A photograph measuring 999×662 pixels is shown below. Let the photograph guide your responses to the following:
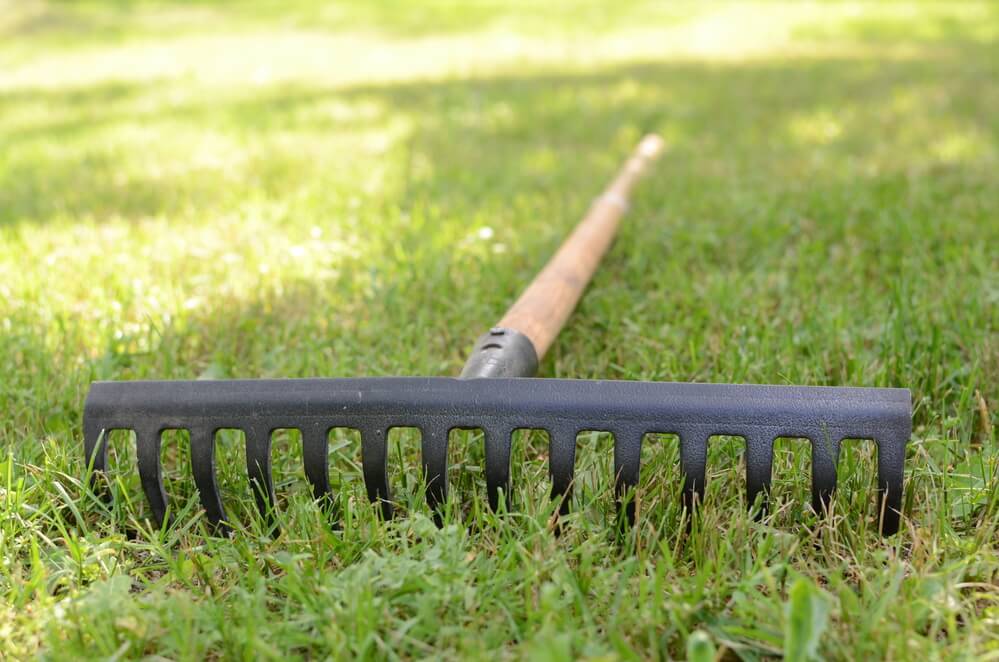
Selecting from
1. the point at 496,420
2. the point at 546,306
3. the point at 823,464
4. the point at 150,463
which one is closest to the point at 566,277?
the point at 546,306

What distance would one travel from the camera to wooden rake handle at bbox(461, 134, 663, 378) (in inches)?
69.1

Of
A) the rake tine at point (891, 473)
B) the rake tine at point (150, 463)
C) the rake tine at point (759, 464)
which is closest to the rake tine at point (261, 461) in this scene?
the rake tine at point (150, 463)

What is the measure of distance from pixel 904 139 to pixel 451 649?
13.0 ft

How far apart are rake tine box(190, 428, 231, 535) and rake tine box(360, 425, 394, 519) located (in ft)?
0.84

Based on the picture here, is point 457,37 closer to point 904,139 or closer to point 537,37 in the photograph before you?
point 537,37

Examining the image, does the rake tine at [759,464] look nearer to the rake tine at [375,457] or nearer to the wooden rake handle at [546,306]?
the wooden rake handle at [546,306]

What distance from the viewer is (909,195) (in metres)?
3.37

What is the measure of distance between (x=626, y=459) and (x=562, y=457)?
10 centimetres

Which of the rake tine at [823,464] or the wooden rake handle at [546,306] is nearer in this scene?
the rake tine at [823,464]

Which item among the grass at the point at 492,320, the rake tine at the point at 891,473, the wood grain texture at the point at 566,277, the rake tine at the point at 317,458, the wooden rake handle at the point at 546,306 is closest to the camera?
the grass at the point at 492,320

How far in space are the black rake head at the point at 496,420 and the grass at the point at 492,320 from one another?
69mm

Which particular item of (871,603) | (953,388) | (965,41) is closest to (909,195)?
(953,388)

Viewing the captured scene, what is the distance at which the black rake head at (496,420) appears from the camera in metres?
1.43

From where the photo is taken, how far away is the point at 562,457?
1479mm
